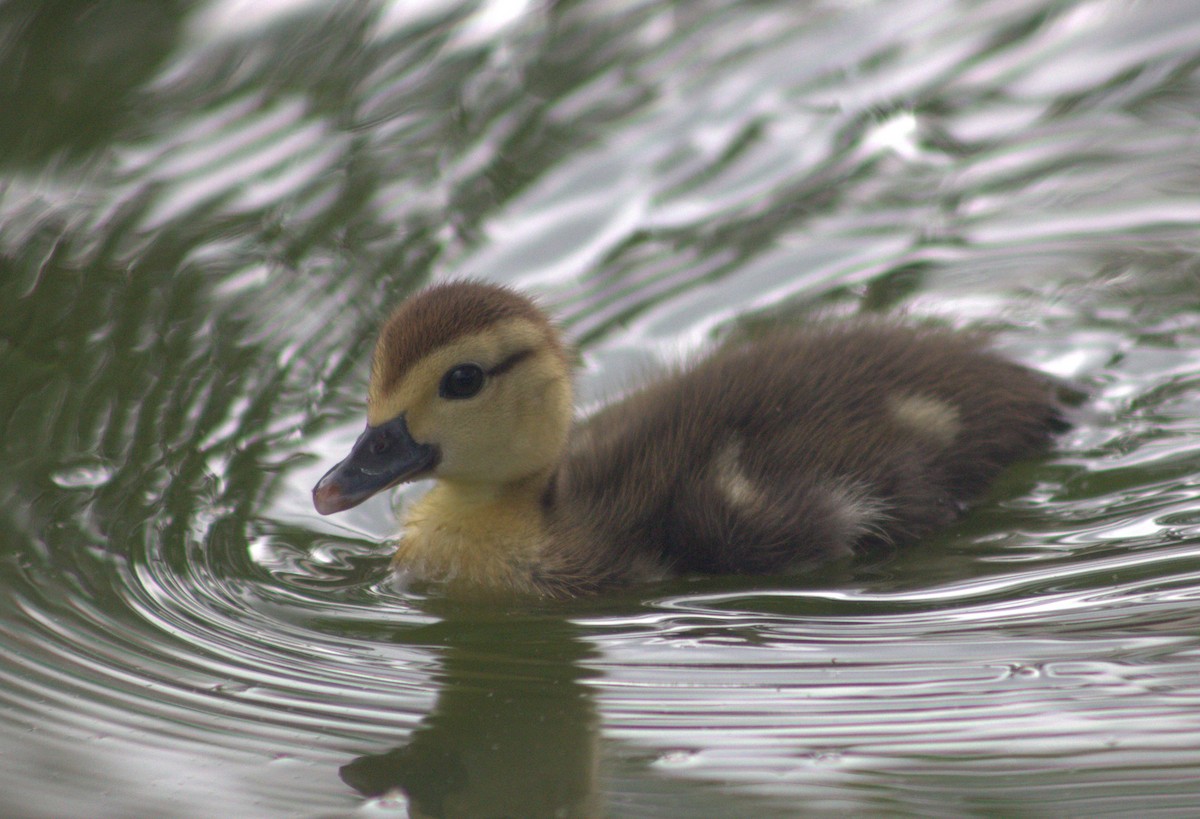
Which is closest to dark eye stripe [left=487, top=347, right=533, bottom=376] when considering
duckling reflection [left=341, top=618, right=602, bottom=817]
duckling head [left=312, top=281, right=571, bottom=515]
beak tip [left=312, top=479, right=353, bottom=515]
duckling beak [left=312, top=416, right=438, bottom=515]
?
duckling head [left=312, top=281, right=571, bottom=515]

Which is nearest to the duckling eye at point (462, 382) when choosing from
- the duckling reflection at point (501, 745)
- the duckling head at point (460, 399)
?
the duckling head at point (460, 399)

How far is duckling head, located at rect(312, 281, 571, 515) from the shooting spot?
3529mm

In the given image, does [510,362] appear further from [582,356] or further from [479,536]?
[582,356]

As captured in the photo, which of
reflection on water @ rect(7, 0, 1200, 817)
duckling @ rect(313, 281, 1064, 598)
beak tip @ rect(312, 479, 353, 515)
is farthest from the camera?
duckling @ rect(313, 281, 1064, 598)

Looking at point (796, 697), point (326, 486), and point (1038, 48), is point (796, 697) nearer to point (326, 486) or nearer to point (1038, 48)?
point (326, 486)

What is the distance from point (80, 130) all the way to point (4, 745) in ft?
10.3

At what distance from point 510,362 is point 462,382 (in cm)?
13

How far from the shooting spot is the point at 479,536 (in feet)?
12.2

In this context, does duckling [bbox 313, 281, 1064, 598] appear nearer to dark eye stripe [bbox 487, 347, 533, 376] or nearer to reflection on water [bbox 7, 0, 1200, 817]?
dark eye stripe [bbox 487, 347, 533, 376]

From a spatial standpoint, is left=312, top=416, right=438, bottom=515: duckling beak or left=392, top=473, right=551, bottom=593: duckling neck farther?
left=392, top=473, right=551, bottom=593: duckling neck

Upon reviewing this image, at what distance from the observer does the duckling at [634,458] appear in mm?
3576

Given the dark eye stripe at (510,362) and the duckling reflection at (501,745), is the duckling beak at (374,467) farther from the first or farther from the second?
the duckling reflection at (501,745)

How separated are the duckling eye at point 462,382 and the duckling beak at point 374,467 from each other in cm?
12

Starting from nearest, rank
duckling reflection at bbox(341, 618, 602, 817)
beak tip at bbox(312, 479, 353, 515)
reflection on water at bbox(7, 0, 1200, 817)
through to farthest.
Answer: duckling reflection at bbox(341, 618, 602, 817), reflection on water at bbox(7, 0, 1200, 817), beak tip at bbox(312, 479, 353, 515)
